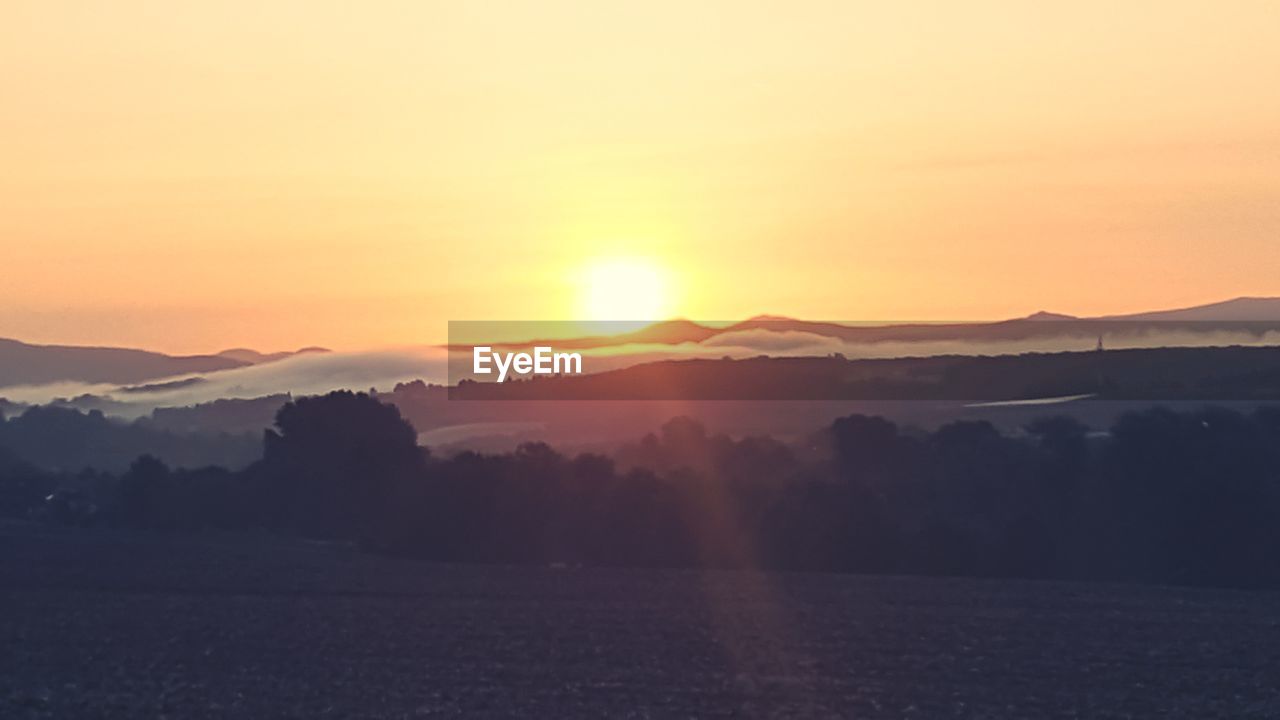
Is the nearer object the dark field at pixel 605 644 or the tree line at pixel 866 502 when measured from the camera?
the dark field at pixel 605 644

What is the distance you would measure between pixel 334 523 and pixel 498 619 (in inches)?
2310

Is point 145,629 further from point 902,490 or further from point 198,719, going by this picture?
point 902,490

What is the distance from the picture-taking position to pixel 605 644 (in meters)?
78.4

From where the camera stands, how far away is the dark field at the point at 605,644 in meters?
63.7

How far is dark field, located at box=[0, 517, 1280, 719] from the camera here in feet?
209

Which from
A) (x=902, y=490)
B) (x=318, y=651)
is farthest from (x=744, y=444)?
(x=318, y=651)

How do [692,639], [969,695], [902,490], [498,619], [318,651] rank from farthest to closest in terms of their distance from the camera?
[902,490] → [498,619] → [692,639] → [318,651] → [969,695]

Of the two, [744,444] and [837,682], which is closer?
[837,682]

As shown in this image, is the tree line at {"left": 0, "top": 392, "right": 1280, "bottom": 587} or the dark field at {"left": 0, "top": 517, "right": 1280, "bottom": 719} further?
the tree line at {"left": 0, "top": 392, "right": 1280, "bottom": 587}

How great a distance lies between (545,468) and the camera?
127m

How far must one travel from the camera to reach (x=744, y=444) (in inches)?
5487

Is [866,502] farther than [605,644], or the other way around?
[866,502]

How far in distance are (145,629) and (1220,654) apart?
37066mm

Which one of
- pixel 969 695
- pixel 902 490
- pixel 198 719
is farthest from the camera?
pixel 902 490
